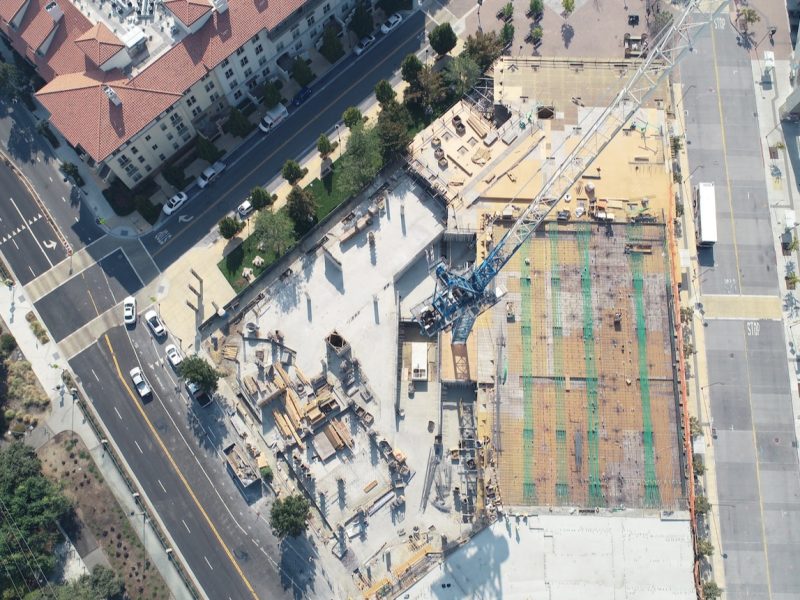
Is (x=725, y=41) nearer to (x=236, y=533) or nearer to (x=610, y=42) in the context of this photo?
(x=610, y=42)

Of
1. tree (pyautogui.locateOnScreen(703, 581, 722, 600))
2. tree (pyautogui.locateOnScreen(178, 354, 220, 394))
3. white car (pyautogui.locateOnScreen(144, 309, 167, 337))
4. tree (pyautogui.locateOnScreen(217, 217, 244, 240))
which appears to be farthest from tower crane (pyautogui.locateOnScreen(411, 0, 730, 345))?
tree (pyautogui.locateOnScreen(703, 581, 722, 600))

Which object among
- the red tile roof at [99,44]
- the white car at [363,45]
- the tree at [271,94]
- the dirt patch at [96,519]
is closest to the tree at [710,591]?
the dirt patch at [96,519]

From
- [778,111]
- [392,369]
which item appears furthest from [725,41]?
[392,369]

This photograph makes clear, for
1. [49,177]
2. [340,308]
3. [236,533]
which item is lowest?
[236,533]

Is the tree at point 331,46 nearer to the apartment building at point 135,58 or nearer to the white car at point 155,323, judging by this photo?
the apartment building at point 135,58

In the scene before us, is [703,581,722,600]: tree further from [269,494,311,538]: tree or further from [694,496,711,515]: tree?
[269,494,311,538]: tree

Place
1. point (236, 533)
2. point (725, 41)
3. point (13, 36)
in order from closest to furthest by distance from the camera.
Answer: point (236, 533) < point (13, 36) < point (725, 41)

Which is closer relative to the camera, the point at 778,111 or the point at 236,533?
the point at 236,533
